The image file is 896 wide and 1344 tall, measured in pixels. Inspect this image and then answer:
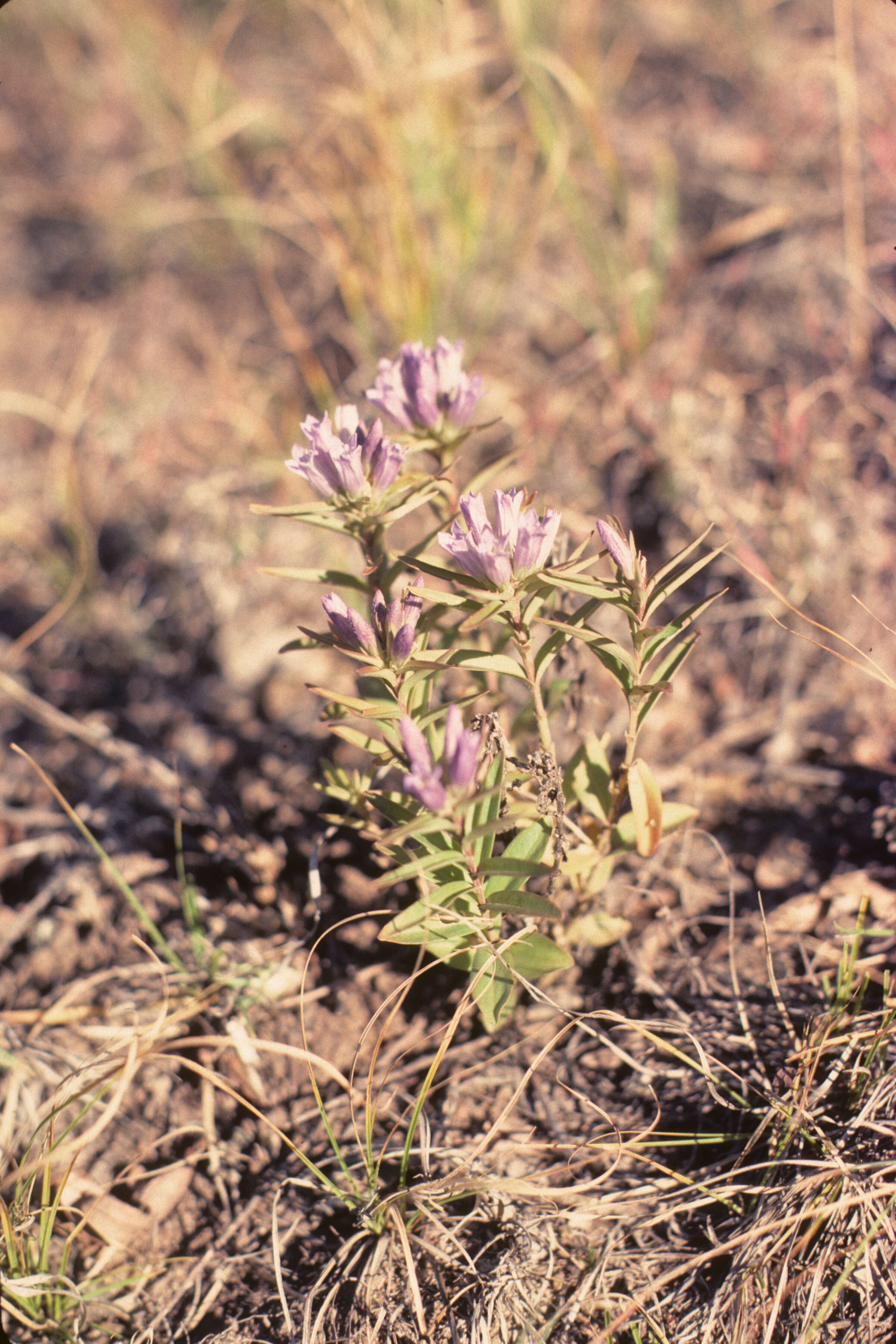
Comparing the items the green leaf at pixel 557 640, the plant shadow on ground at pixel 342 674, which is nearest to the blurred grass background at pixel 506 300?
the plant shadow on ground at pixel 342 674

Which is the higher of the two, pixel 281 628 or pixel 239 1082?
pixel 281 628

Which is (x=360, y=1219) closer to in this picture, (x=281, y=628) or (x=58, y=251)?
(x=281, y=628)

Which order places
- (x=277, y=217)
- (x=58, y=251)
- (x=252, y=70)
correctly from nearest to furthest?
1. (x=277, y=217)
2. (x=58, y=251)
3. (x=252, y=70)

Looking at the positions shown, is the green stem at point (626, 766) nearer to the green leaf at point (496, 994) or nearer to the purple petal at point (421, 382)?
the green leaf at point (496, 994)

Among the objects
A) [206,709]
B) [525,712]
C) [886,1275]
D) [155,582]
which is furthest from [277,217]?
[886,1275]

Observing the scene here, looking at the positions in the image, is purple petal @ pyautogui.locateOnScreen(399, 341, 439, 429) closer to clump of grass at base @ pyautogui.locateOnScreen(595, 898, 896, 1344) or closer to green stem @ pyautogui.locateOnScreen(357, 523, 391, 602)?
green stem @ pyautogui.locateOnScreen(357, 523, 391, 602)

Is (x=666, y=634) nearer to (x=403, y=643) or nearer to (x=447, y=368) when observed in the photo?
(x=403, y=643)

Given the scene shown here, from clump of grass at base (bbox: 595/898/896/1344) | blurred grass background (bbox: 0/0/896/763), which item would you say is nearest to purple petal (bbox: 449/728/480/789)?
clump of grass at base (bbox: 595/898/896/1344)
